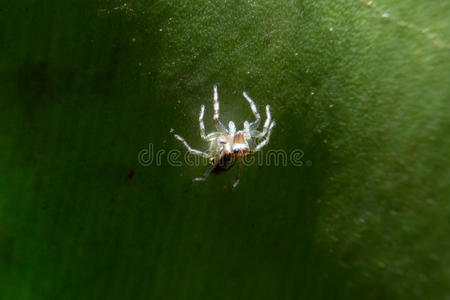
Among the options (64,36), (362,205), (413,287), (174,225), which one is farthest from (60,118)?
(413,287)

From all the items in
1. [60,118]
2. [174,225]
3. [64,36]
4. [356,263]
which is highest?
[64,36]

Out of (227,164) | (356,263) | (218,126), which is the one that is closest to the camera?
(356,263)

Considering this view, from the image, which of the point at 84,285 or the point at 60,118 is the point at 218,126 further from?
the point at 84,285

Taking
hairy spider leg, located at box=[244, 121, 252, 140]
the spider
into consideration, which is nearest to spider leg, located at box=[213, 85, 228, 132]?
the spider

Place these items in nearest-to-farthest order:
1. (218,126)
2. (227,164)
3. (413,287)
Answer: (413,287), (227,164), (218,126)

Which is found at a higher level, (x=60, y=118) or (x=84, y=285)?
(x=60, y=118)

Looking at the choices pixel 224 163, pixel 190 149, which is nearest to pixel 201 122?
pixel 190 149
